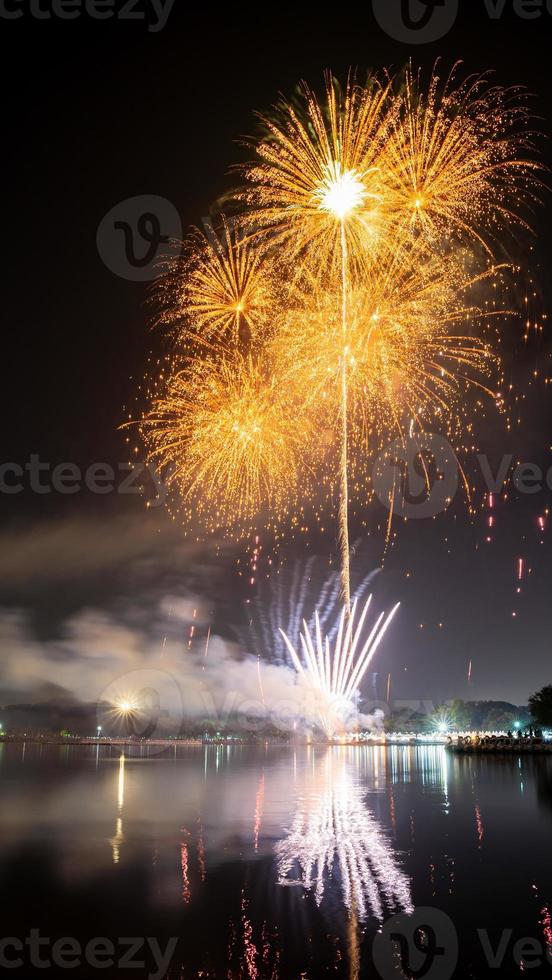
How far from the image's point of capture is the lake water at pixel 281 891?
39.0 ft

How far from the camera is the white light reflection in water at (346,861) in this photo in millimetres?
15133

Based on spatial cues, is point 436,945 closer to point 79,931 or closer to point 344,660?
point 79,931

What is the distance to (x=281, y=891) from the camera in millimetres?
16062

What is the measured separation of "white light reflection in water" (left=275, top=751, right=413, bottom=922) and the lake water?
0.06 metres

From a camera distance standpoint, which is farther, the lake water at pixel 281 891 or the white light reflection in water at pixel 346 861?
the white light reflection in water at pixel 346 861

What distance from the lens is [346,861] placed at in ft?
62.4

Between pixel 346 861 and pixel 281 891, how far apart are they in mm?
3530

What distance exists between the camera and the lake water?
468 inches

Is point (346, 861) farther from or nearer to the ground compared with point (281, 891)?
nearer to the ground

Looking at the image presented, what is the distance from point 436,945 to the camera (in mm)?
12414

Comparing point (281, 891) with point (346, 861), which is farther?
point (346, 861)

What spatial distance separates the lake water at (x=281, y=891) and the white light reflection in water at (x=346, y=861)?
0.06 m

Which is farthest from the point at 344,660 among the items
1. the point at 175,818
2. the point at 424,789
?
the point at 175,818

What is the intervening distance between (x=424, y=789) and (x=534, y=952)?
31950 millimetres
